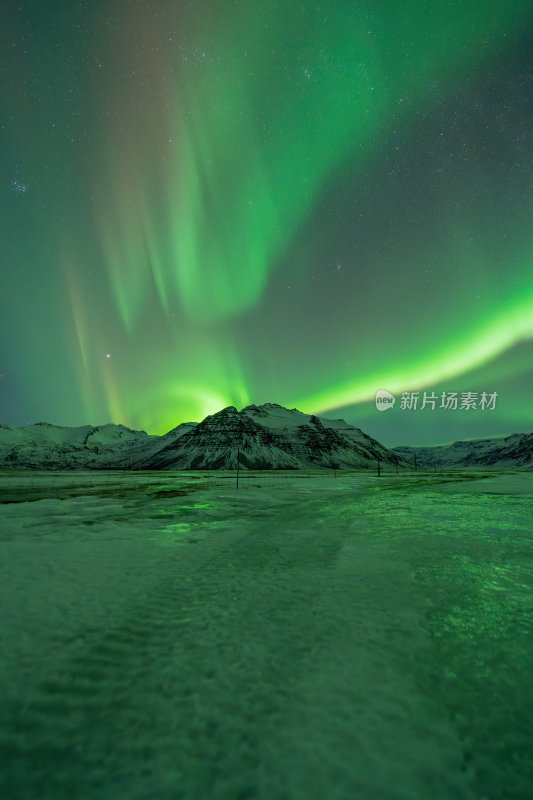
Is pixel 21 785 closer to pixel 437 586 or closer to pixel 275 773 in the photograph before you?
pixel 275 773

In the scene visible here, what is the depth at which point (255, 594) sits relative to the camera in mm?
7469

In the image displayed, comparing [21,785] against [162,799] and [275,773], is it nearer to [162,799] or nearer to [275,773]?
[162,799]

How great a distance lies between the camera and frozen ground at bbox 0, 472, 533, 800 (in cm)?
311

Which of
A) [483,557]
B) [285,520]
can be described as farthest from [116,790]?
[285,520]

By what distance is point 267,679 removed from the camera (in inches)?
177

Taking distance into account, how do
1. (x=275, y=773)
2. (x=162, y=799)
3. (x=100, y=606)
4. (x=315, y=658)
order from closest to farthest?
(x=162, y=799) < (x=275, y=773) < (x=315, y=658) < (x=100, y=606)

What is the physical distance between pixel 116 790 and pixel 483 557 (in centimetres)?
1058

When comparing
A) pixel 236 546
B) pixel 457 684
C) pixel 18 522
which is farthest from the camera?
pixel 18 522

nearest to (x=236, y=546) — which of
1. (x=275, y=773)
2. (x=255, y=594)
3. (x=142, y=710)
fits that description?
(x=255, y=594)

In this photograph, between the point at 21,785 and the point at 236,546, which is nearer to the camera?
the point at 21,785

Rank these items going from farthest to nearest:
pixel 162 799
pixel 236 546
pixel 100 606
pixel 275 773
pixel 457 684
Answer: pixel 236 546, pixel 100 606, pixel 457 684, pixel 275 773, pixel 162 799

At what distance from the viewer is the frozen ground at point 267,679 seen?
3.11 meters

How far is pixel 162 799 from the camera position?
2877 mm

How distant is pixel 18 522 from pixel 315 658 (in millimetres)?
17428
